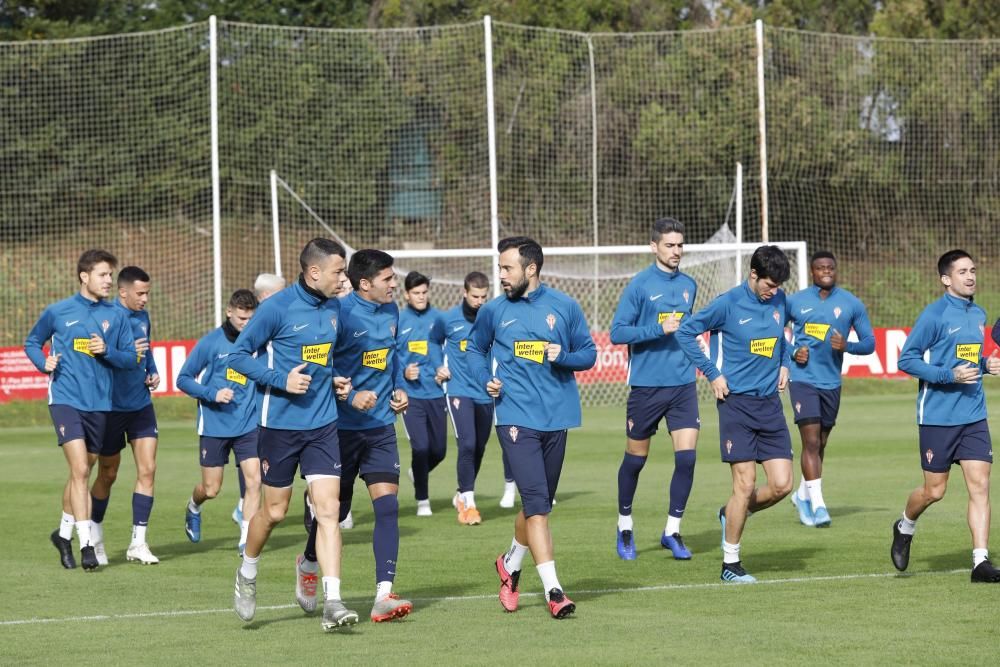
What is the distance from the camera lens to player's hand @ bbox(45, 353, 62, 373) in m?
12.1

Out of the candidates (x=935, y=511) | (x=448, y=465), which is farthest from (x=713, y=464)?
(x=935, y=511)

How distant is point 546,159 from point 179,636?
2662 cm

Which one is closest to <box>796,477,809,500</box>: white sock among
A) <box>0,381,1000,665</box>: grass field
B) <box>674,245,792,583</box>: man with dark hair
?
<box>0,381,1000,665</box>: grass field

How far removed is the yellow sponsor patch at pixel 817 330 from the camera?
1426cm

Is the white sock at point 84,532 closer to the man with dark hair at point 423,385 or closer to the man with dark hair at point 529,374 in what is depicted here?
the man with dark hair at point 529,374

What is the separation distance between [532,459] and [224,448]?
4.32 m

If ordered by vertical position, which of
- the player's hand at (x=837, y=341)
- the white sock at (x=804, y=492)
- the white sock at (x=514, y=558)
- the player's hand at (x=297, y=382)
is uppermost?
the player's hand at (x=297, y=382)

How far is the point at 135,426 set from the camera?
41.2 ft

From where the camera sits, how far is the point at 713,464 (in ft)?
64.0

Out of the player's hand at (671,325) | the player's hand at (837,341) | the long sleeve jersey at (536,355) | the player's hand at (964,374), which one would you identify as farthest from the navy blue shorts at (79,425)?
the player's hand at (964,374)

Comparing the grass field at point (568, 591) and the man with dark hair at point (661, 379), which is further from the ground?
the man with dark hair at point (661, 379)

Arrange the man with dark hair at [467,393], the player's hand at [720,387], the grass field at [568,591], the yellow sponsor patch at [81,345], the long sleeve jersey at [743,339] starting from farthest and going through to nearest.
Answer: the man with dark hair at [467,393] < the yellow sponsor patch at [81,345] < the long sleeve jersey at [743,339] < the player's hand at [720,387] < the grass field at [568,591]

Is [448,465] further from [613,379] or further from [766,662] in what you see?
[766,662]

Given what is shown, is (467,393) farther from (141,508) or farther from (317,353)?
(317,353)
